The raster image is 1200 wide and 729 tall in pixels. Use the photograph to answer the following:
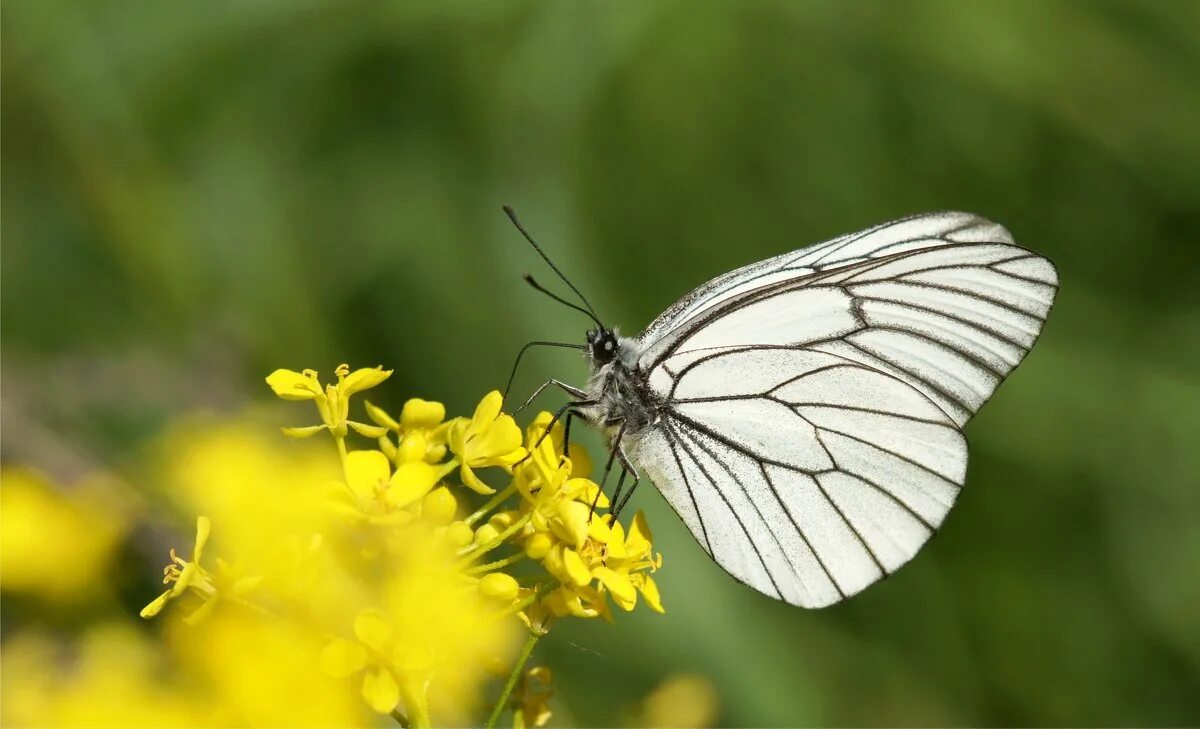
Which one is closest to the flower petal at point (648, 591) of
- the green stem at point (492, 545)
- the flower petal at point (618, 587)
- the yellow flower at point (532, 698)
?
the flower petal at point (618, 587)

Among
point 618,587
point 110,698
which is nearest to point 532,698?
point 618,587

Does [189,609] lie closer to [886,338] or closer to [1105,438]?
[886,338]

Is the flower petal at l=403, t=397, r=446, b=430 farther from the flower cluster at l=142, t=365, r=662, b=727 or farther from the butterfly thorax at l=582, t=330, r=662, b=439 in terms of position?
the butterfly thorax at l=582, t=330, r=662, b=439

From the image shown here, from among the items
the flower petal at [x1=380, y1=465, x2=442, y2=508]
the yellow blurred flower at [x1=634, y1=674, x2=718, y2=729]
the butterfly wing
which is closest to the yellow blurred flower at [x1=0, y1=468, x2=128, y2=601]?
the flower petal at [x1=380, y1=465, x2=442, y2=508]

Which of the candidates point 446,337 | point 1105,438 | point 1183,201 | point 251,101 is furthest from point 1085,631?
point 251,101

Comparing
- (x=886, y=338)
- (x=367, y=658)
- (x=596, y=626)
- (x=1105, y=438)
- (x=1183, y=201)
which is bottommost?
(x=596, y=626)

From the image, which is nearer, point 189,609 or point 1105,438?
point 189,609

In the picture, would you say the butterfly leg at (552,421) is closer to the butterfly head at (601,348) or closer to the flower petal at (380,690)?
the butterfly head at (601,348)
